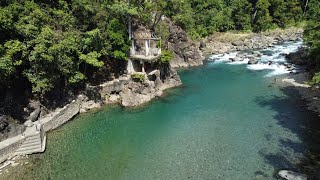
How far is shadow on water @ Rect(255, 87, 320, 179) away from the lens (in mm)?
22777

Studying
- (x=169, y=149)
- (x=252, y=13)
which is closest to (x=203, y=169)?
(x=169, y=149)

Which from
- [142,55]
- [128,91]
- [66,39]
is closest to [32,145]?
[66,39]

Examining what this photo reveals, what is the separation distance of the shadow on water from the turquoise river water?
0.08m

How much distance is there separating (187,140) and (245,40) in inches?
2285

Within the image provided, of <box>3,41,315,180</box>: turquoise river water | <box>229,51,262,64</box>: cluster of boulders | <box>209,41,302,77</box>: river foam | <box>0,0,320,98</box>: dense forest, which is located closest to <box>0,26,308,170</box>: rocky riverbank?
<box>229,51,262,64</box>: cluster of boulders

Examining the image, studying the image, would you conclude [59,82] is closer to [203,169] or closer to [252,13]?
[203,169]

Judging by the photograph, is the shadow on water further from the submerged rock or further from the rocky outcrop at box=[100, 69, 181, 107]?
the rocky outcrop at box=[100, 69, 181, 107]

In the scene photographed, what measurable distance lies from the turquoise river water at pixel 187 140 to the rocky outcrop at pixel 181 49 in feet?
55.1

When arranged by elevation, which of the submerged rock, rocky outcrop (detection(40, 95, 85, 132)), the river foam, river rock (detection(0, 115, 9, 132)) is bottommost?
the submerged rock

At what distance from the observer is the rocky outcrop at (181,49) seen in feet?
186

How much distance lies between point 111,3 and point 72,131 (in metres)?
18.8

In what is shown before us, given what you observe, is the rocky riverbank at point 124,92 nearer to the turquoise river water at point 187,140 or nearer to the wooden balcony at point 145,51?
the turquoise river water at point 187,140

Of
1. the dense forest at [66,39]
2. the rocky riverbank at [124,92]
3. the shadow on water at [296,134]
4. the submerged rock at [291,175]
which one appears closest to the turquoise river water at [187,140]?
the shadow on water at [296,134]

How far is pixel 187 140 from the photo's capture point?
27.9 m
